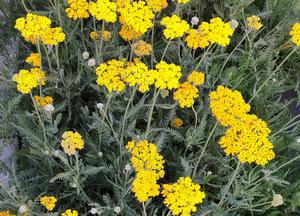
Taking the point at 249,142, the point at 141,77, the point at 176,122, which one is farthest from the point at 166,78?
the point at 176,122

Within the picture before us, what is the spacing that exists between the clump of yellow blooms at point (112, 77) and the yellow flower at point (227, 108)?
0.93ft

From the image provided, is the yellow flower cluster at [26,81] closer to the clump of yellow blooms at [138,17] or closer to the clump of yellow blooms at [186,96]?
the clump of yellow blooms at [138,17]

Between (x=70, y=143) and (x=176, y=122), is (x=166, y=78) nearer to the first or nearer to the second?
(x=70, y=143)

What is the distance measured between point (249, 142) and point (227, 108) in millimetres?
131

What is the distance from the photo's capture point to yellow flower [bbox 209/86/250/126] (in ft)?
4.17

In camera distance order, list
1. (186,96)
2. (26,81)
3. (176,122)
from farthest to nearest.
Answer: (176,122), (186,96), (26,81)

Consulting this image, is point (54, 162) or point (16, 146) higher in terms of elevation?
point (54, 162)

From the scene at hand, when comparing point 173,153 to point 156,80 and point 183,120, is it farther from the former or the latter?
point 156,80

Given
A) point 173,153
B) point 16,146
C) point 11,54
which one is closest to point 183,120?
point 173,153

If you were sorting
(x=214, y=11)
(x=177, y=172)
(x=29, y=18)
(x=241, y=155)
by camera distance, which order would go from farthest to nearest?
(x=214, y=11)
(x=177, y=172)
(x=29, y=18)
(x=241, y=155)

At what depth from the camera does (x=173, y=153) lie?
172cm

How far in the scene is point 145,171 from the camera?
1.23 metres

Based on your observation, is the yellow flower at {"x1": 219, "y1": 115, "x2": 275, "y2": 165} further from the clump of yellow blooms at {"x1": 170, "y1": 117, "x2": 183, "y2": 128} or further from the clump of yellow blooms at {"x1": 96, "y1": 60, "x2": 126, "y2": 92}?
the clump of yellow blooms at {"x1": 170, "y1": 117, "x2": 183, "y2": 128}

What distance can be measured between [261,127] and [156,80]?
33cm
